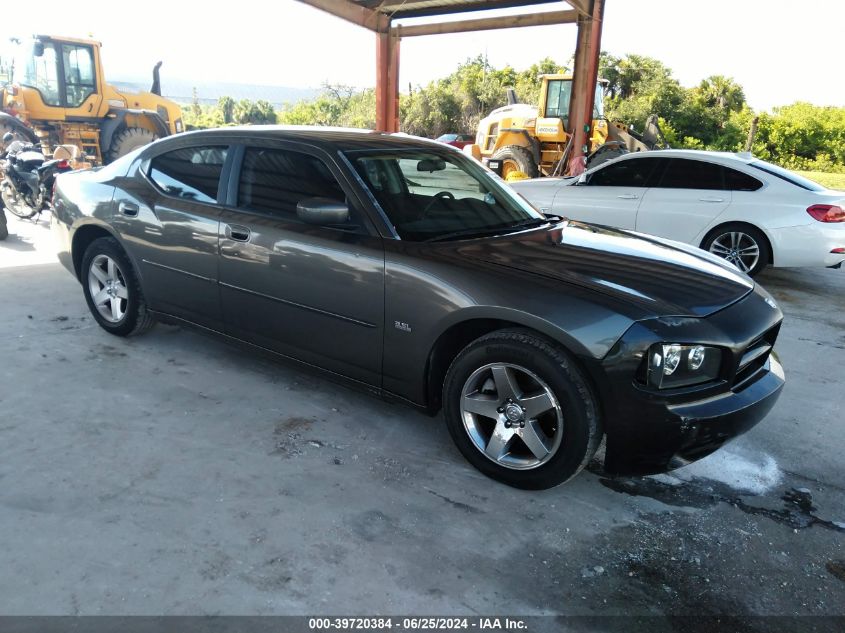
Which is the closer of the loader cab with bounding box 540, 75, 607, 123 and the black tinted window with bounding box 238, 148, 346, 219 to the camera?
the black tinted window with bounding box 238, 148, 346, 219

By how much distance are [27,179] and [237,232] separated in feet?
23.7

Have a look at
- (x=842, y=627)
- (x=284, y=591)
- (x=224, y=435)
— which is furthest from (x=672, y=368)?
(x=224, y=435)

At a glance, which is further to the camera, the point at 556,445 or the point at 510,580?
the point at 556,445

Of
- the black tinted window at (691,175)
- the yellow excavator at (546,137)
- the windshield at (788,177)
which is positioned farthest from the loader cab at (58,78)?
the windshield at (788,177)

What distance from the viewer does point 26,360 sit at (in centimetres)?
434

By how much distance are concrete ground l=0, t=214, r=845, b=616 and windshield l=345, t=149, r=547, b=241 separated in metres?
1.14

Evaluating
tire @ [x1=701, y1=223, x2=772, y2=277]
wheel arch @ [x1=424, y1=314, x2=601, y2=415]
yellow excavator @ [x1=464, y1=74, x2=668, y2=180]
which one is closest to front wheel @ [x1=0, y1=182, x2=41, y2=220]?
wheel arch @ [x1=424, y1=314, x2=601, y2=415]

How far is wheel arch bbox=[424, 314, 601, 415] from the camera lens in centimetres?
269

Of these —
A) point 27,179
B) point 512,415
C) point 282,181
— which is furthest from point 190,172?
point 27,179

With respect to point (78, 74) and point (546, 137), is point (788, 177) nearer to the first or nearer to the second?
point (546, 137)

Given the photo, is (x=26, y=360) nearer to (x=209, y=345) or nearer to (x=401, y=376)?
(x=209, y=345)

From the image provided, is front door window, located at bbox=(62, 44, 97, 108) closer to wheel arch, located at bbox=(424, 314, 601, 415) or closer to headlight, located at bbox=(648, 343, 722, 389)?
wheel arch, located at bbox=(424, 314, 601, 415)

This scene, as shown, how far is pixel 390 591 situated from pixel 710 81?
42897 millimetres

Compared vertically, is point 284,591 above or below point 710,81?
below
